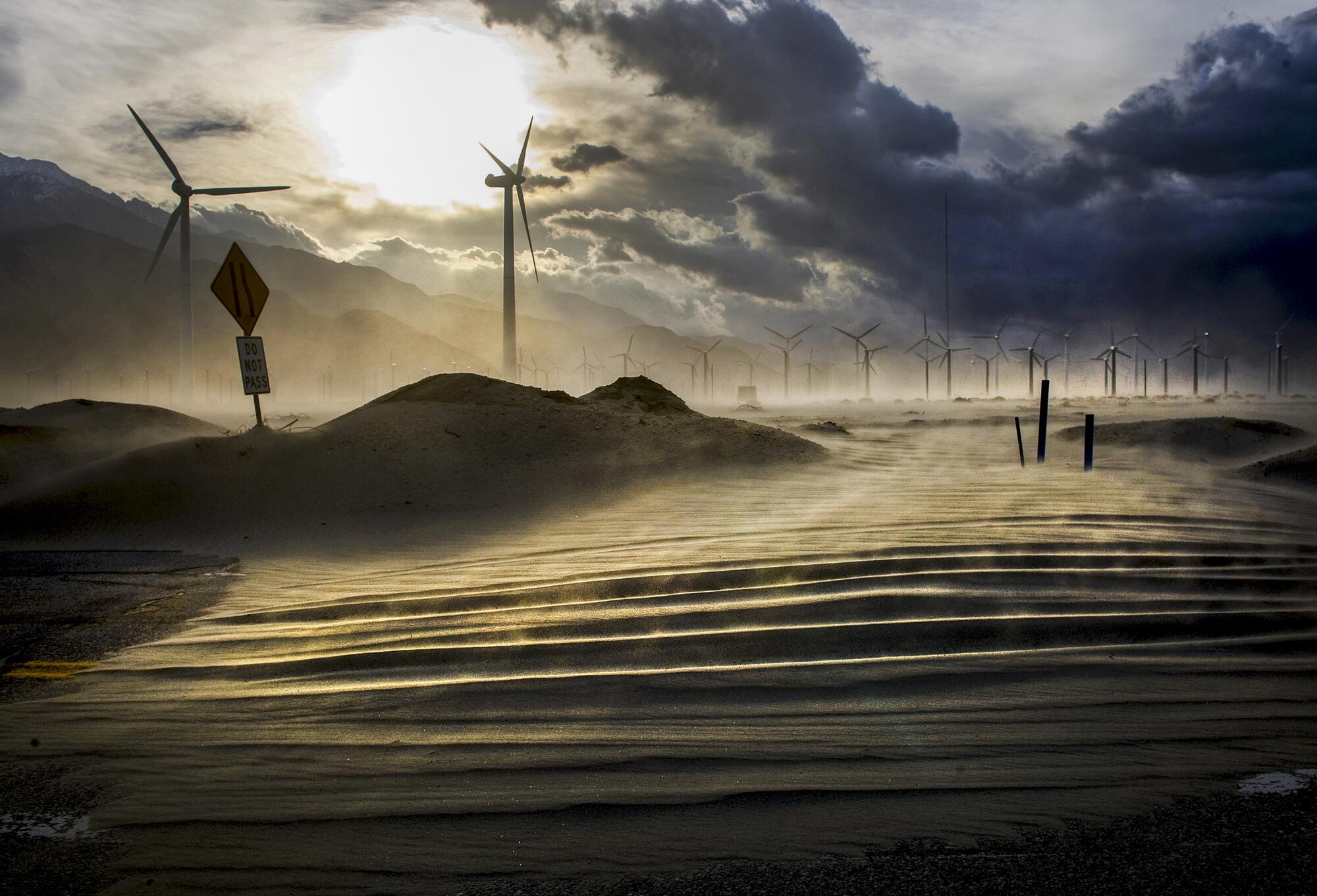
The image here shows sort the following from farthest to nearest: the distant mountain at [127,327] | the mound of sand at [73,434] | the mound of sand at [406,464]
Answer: the distant mountain at [127,327]
the mound of sand at [73,434]
the mound of sand at [406,464]

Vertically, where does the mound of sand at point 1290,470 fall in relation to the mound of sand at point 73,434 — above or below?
below

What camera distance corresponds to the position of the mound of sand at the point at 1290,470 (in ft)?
35.9

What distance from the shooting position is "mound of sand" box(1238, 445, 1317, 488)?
11.0m

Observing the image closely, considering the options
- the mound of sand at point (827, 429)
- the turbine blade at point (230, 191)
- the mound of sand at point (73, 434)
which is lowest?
the mound of sand at point (827, 429)

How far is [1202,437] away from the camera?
1880 cm

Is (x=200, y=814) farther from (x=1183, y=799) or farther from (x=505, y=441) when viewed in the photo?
(x=505, y=441)

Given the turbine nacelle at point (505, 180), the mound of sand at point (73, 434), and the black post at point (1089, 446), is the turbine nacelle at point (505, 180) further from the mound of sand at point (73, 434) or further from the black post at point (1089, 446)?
the black post at point (1089, 446)

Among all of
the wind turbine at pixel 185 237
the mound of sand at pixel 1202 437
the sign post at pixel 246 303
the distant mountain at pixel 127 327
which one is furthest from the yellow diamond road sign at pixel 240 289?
the distant mountain at pixel 127 327

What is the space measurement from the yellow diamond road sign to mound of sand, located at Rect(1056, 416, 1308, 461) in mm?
16084

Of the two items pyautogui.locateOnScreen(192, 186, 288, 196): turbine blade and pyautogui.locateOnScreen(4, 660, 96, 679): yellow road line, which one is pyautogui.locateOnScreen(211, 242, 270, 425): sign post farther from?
pyautogui.locateOnScreen(192, 186, 288, 196): turbine blade

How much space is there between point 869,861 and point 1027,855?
16.2 inches

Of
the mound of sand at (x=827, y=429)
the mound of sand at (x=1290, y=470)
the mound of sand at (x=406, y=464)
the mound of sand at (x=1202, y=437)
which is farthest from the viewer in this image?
the mound of sand at (x=827, y=429)

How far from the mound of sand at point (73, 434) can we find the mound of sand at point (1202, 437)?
1896cm

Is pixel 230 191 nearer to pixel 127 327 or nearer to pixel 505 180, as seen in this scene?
pixel 505 180
